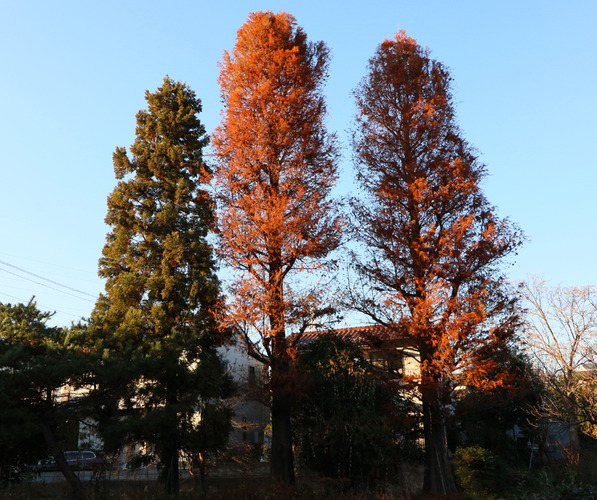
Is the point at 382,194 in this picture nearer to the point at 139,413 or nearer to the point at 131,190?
the point at 131,190

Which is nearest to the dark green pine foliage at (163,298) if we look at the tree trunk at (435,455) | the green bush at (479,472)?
the tree trunk at (435,455)

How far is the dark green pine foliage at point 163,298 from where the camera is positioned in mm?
15719

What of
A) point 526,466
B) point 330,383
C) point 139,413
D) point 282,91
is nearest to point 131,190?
point 282,91

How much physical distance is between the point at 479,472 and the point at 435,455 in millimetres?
6791

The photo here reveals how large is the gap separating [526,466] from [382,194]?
19292 millimetres

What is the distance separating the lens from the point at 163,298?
18734 millimetres

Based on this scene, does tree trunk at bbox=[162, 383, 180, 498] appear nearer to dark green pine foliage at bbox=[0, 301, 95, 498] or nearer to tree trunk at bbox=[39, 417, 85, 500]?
dark green pine foliage at bbox=[0, 301, 95, 498]

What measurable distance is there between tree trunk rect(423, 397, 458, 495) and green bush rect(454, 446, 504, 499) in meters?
5.94

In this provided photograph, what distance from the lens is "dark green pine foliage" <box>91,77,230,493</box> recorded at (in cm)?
1572

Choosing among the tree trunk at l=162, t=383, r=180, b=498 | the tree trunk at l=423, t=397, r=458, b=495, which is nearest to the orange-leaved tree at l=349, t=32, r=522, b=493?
the tree trunk at l=423, t=397, r=458, b=495

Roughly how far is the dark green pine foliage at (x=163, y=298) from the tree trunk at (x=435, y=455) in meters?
6.81

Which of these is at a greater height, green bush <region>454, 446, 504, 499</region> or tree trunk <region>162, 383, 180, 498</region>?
tree trunk <region>162, 383, 180, 498</region>

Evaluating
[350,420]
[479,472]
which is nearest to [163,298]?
[350,420]

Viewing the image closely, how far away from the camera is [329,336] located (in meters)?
21.5
